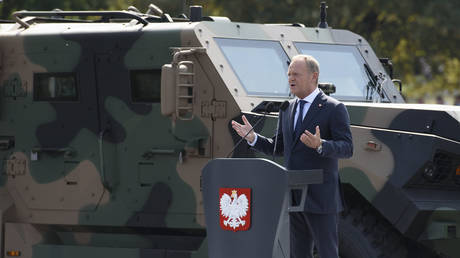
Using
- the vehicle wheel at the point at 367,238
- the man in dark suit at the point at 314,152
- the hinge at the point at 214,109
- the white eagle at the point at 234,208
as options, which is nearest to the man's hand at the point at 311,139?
the man in dark suit at the point at 314,152

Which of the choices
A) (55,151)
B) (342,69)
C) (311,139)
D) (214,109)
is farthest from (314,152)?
(55,151)

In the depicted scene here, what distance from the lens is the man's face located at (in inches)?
282

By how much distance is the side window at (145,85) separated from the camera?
9203 mm

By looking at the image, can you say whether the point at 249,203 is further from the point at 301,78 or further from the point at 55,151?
the point at 55,151

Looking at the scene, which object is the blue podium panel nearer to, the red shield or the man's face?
the red shield

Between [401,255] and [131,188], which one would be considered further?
[131,188]

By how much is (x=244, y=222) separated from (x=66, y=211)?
2.89 meters

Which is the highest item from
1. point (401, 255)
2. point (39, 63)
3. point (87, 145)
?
point (39, 63)

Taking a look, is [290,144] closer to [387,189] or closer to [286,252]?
[286,252]

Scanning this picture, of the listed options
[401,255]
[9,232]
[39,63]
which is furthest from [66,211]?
[401,255]

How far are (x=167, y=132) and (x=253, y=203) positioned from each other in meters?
2.20

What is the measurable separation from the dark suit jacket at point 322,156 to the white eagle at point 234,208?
1.18 feet

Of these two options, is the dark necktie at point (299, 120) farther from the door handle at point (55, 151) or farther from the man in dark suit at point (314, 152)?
the door handle at point (55, 151)

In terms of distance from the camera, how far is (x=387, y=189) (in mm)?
8219
